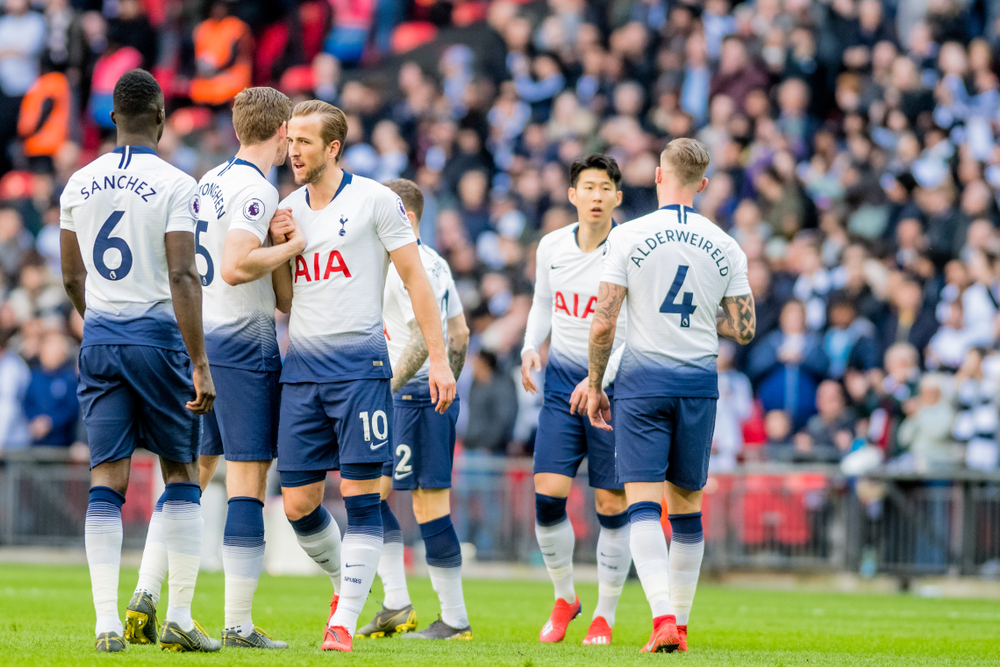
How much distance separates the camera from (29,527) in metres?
17.2

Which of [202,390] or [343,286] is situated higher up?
[343,286]

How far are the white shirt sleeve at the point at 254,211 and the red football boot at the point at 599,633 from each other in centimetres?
328

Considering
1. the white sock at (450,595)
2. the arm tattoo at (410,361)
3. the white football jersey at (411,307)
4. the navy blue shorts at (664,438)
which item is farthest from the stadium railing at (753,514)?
the navy blue shorts at (664,438)

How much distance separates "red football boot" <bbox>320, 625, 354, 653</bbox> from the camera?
7.01m

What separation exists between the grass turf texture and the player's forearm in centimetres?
143

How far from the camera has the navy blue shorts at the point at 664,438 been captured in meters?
7.88

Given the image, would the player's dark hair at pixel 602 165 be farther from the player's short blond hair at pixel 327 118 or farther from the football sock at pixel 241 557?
the football sock at pixel 241 557

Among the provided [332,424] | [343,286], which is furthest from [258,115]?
[332,424]

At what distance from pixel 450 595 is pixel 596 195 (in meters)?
2.71

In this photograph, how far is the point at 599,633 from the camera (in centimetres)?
866

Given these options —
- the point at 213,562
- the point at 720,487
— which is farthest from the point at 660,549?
the point at 213,562

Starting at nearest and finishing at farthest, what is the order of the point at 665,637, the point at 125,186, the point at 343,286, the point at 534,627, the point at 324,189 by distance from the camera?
the point at 125,186 < the point at 343,286 < the point at 324,189 < the point at 665,637 < the point at 534,627

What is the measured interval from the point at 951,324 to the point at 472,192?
6875mm

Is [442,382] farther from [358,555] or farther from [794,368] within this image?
[794,368]
